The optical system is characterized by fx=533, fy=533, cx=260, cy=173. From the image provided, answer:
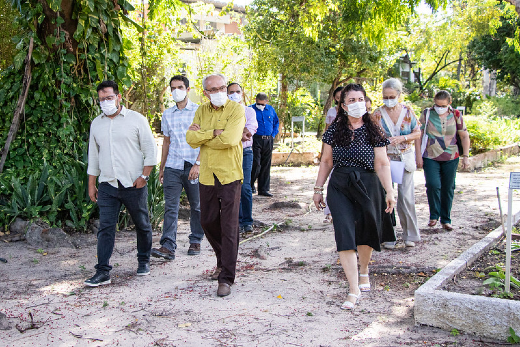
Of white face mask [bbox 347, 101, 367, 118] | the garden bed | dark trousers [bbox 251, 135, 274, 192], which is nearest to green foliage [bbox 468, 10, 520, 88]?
dark trousers [bbox 251, 135, 274, 192]

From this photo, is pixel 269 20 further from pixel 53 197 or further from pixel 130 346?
pixel 130 346

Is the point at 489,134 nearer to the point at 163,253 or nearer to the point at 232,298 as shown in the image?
the point at 163,253

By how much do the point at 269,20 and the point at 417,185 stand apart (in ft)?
28.3

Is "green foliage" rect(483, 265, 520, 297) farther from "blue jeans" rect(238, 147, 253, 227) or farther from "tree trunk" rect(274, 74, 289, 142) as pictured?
"tree trunk" rect(274, 74, 289, 142)

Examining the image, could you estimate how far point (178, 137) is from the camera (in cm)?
579

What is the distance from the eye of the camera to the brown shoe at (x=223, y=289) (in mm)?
4609

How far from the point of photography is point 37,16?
7.11m

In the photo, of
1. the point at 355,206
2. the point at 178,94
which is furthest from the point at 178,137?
the point at 355,206

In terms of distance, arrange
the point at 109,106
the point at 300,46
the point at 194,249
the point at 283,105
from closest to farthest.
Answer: the point at 109,106 → the point at 194,249 → the point at 300,46 → the point at 283,105

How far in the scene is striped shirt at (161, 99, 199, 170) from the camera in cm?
578

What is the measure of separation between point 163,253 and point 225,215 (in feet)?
4.76

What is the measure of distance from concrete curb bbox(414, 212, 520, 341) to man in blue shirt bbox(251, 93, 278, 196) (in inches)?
236

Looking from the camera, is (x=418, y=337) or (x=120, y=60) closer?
(x=418, y=337)

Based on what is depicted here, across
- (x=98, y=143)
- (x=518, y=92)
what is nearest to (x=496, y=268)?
(x=98, y=143)
